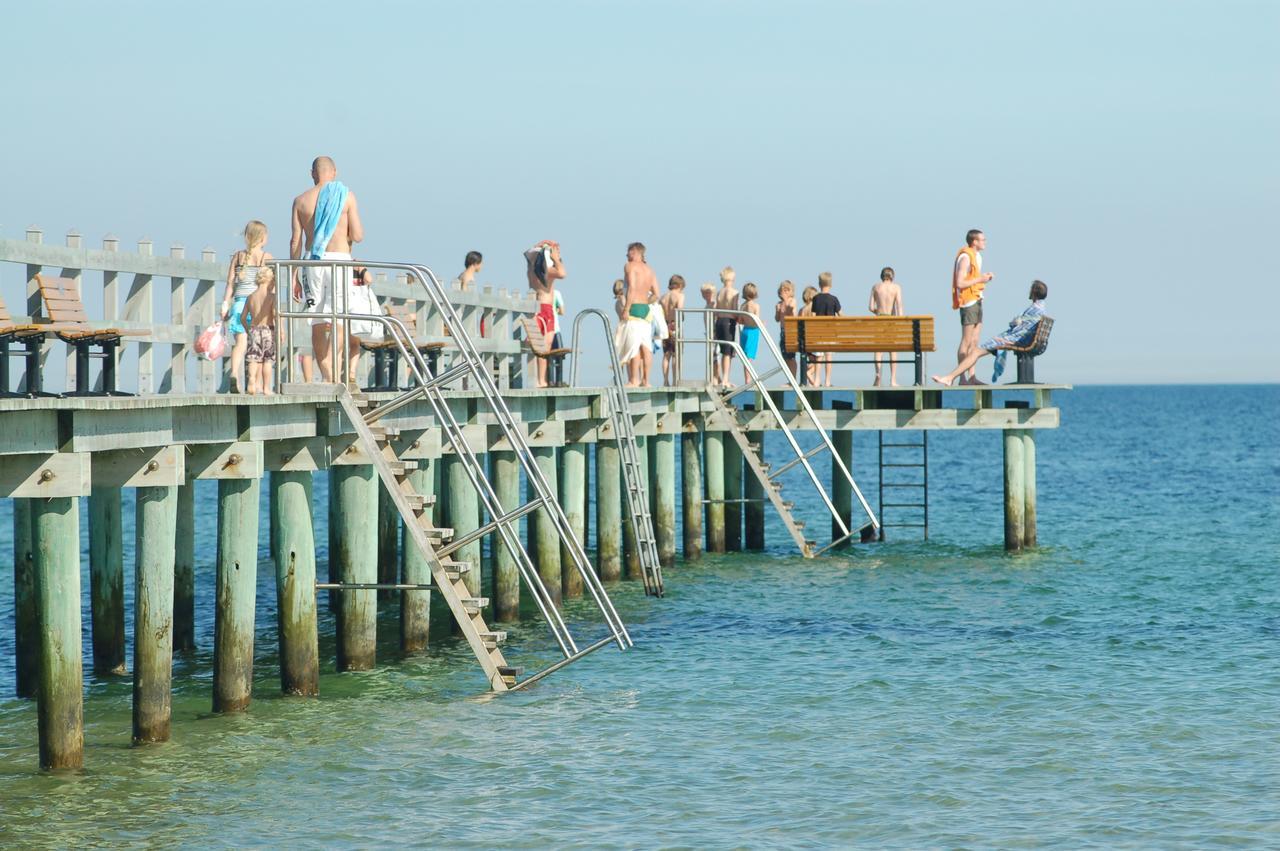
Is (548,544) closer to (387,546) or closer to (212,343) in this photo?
(387,546)

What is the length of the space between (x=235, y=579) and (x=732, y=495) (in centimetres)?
1340

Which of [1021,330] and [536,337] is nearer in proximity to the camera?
[536,337]

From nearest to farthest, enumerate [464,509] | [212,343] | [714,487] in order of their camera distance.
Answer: [212,343] < [464,509] < [714,487]

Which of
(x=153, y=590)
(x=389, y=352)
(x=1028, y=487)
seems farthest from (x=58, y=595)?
(x=1028, y=487)

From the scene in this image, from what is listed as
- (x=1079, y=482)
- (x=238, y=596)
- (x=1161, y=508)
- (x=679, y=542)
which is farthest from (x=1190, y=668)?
(x=1079, y=482)

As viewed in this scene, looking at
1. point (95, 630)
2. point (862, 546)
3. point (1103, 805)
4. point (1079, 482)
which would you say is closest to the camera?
point (1103, 805)

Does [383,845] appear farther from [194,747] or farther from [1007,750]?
[1007,750]

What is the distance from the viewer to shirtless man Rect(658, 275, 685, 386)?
23328 mm

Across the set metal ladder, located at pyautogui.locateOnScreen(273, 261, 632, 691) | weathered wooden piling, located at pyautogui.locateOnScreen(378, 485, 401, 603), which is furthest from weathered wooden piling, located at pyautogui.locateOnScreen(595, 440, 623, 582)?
metal ladder, located at pyautogui.locateOnScreen(273, 261, 632, 691)

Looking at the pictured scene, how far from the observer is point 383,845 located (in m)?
9.95

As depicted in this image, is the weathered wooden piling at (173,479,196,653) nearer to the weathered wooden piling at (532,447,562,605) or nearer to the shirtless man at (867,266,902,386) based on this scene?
the weathered wooden piling at (532,447,562,605)

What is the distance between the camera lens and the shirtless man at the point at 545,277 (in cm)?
1847

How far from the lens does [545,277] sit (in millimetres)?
18625

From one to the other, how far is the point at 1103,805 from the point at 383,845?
4.14 m
